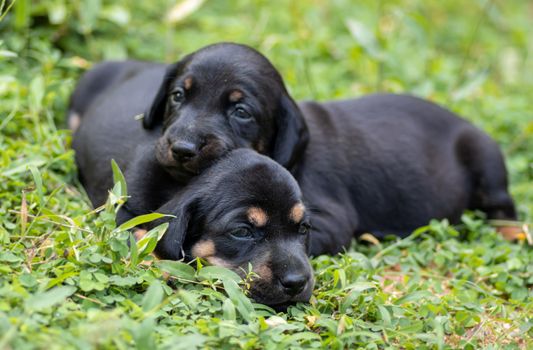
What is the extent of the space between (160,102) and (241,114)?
2.56ft

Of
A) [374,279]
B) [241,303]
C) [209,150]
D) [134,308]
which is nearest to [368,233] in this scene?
[374,279]

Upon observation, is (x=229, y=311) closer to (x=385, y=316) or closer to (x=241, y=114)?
(x=385, y=316)

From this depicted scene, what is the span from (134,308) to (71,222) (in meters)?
0.97

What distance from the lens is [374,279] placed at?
4922mm

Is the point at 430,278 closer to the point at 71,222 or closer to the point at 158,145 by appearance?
the point at 158,145

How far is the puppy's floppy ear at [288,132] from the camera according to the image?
559 cm

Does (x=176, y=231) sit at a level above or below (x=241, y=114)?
below

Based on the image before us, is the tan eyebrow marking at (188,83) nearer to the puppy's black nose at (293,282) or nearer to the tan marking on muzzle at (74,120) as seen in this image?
the puppy's black nose at (293,282)

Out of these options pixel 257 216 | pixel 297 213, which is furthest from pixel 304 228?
pixel 257 216

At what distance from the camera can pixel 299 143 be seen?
224 inches

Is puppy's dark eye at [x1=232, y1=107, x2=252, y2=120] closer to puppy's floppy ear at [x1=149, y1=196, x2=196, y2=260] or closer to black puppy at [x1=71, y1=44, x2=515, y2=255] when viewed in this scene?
black puppy at [x1=71, y1=44, x2=515, y2=255]

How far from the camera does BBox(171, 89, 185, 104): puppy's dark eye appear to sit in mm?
5495

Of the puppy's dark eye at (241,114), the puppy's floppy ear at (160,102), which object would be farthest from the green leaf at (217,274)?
the puppy's floppy ear at (160,102)

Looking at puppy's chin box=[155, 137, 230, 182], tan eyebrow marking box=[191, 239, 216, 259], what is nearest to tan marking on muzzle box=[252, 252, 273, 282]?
tan eyebrow marking box=[191, 239, 216, 259]
